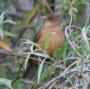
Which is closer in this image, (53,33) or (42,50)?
(42,50)

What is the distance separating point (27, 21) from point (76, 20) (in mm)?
370

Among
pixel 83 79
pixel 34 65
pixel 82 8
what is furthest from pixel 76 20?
pixel 83 79

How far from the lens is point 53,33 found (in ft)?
7.79

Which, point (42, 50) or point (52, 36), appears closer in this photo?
point (42, 50)

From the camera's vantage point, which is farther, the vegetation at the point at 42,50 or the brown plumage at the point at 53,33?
the brown plumage at the point at 53,33

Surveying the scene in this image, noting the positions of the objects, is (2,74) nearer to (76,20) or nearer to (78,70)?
(76,20)

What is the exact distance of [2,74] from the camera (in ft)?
6.65

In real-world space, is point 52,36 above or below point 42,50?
below

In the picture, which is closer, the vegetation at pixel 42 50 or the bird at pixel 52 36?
the vegetation at pixel 42 50

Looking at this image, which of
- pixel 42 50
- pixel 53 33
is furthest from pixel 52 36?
pixel 42 50

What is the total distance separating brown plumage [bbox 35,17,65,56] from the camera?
240 cm

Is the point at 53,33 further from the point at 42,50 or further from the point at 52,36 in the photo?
the point at 42,50

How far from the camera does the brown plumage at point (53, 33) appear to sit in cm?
240

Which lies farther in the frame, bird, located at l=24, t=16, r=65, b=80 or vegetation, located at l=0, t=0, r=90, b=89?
bird, located at l=24, t=16, r=65, b=80
